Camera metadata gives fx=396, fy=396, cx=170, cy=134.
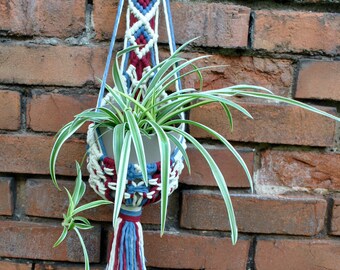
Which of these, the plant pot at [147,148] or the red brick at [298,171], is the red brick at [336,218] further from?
the plant pot at [147,148]

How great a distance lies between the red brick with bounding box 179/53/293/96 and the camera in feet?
2.30

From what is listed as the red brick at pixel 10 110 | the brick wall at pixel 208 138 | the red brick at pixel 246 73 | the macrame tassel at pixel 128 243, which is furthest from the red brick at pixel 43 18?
the macrame tassel at pixel 128 243

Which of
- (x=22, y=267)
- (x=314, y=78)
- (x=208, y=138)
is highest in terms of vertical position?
(x=314, y=78)

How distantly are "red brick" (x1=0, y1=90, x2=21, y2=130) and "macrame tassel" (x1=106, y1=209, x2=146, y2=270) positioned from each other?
10.8 inches

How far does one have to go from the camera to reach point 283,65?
702mm

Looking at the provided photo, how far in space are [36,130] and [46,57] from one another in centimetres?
13

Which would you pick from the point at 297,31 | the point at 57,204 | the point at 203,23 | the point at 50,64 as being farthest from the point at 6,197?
the point at 297,31

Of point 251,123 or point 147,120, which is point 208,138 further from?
point 147,120

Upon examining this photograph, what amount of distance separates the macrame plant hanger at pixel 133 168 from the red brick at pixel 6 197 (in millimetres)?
216

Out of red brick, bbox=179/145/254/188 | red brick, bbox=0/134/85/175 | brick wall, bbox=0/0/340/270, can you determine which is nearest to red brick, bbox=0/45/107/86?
brick wall, bbox=0/0/340/270

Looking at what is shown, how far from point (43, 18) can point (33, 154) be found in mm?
239

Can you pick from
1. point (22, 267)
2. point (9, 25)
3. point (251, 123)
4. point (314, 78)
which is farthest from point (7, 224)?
point (314, 78)

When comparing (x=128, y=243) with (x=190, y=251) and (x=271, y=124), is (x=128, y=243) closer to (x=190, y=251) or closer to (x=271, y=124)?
(x=190, y=251)

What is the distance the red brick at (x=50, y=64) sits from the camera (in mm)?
691
